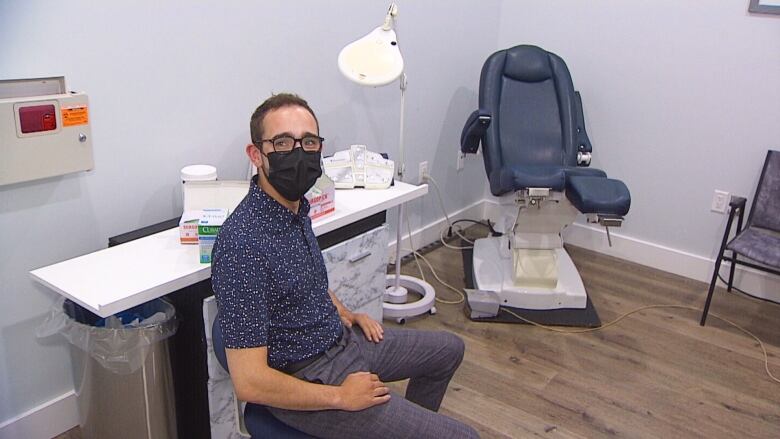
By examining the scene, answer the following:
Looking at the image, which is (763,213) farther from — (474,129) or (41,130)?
(41,130)

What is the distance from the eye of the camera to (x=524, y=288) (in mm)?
2928

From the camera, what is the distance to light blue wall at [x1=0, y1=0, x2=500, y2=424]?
1796 mm

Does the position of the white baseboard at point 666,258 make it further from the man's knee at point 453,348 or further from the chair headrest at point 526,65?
the man's knee at point 453,348

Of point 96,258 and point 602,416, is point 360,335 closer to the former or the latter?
point 96,258

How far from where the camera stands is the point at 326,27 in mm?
2605

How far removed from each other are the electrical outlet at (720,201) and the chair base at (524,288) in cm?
78

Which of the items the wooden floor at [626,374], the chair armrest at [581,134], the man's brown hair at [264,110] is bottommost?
the wooden floor at [626,374]

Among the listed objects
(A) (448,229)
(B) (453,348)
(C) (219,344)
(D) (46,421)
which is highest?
(C) (219,344)

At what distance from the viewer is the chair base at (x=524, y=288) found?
2.92 m

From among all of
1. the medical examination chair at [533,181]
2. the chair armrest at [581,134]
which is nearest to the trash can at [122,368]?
the medical examination chair at [533,181]

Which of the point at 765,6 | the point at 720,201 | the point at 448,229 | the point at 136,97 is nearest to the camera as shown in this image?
the point at 136,97

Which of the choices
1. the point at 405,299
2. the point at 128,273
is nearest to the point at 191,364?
the point at 128,273

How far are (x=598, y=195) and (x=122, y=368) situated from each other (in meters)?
1.80

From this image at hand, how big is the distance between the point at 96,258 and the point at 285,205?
23.8 inches
